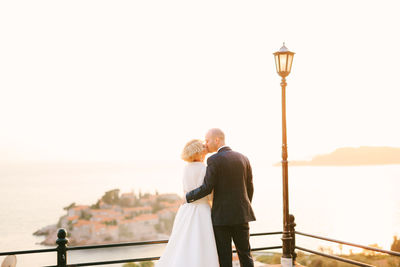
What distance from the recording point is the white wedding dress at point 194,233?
14.1ft

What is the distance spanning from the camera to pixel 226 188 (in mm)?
4289

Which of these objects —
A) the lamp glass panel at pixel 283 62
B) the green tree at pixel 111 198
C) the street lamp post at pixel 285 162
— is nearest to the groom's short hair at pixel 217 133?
the street lamp post at pixel 285 162

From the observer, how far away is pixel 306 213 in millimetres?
77875

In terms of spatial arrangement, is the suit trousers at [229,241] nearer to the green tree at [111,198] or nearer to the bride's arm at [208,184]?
the bride's arm at [208,184]

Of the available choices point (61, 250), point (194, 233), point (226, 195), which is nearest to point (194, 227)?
point (194, 233)

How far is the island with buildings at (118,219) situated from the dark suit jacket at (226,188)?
258 ft

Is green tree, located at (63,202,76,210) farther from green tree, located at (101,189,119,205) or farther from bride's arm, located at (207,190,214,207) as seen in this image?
bride's arm, located at (207,190,214,207)

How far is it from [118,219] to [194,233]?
268 feet

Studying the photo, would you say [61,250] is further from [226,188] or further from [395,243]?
[395,243]

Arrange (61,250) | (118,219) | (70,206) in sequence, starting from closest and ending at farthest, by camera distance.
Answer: (61,250) < (118,219) < (70,206)

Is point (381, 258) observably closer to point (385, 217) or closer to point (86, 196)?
point (385, 217)

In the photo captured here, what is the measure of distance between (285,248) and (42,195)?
93.0m

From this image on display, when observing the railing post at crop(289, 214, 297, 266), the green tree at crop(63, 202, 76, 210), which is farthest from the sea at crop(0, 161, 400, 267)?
the railing post at crop(289, 214, 297, 266)

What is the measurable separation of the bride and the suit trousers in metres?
0.06
